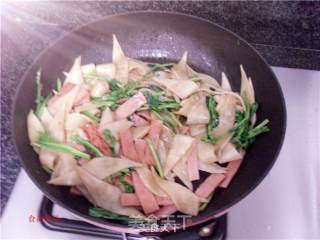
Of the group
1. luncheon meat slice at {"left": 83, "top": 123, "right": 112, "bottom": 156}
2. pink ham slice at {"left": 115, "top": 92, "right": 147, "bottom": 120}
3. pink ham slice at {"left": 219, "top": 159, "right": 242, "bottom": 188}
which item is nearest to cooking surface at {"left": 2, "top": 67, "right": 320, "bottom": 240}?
pink ham slice at {"left": 219, "top": 159, "right": 242, "bottom": 188}

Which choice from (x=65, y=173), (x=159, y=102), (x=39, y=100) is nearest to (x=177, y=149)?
(x=159, y=102)

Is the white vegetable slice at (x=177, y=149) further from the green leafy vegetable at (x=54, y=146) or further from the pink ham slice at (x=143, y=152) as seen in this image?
the green leafy vegetable at (x=54, y=146)

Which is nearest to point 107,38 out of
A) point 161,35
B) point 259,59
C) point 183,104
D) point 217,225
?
point 161,35

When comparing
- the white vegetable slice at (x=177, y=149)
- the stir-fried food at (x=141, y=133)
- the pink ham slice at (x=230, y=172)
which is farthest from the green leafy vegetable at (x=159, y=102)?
the pink ham slice at (x=230, y=172)

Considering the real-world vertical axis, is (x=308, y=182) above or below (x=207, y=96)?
below

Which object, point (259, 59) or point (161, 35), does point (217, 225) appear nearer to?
point (259, 59)

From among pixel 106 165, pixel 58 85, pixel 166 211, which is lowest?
pixel 166 211

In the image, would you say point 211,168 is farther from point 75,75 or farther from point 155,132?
point 75,75

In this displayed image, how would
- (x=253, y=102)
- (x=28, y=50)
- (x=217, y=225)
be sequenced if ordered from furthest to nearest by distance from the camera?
(x=28, y=50), (x=253, y=102), (x=217, y=225)

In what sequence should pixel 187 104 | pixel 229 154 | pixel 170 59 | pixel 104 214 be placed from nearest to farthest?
pixel 104 214
pixel 229 154
pixel 187 104
pixel 170 59
